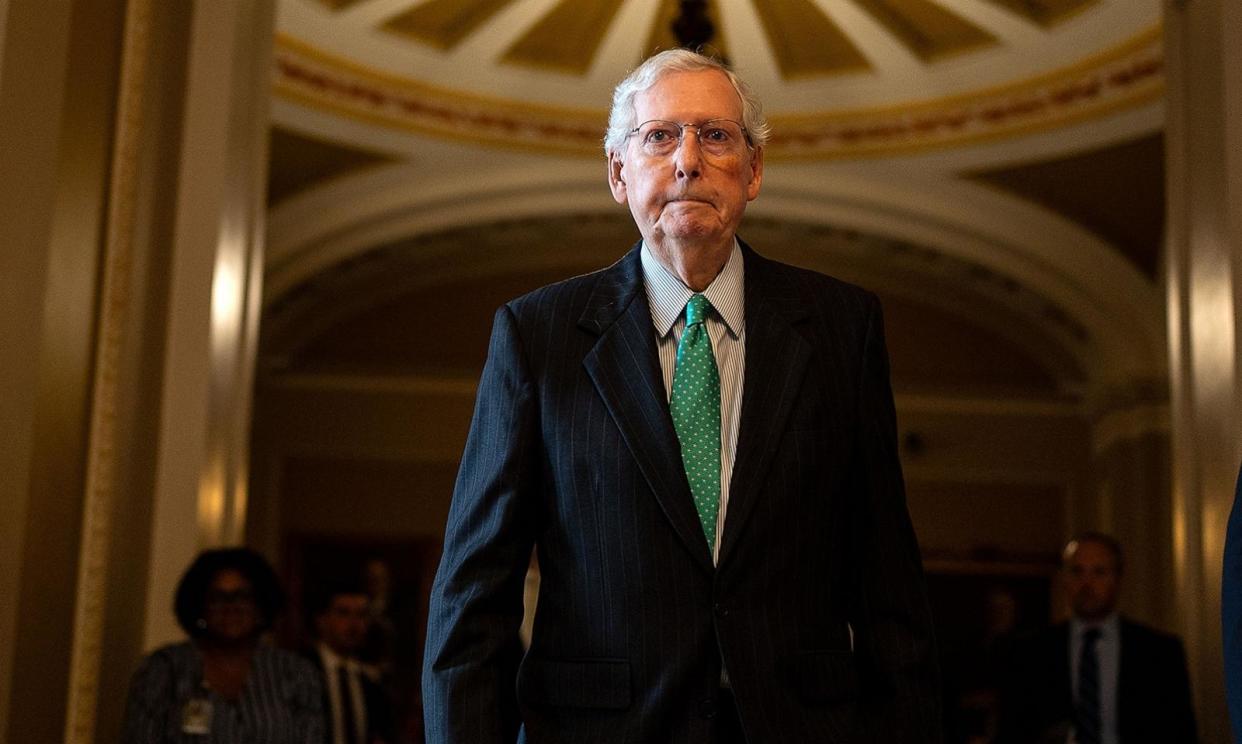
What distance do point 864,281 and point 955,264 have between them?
959 millimetres

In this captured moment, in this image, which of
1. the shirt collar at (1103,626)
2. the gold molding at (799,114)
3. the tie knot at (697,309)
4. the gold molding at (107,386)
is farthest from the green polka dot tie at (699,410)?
the gold molding at (799,114)

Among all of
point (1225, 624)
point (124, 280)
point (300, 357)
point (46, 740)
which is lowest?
point (46, 740)

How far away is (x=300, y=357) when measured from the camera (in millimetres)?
13672

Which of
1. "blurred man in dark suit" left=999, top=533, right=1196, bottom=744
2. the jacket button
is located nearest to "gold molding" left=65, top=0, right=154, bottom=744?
the jacket button

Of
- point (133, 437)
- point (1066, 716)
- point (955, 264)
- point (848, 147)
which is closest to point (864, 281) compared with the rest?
point (955, 264)

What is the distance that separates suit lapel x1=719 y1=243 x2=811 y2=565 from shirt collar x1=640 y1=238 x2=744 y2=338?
0.02 meters

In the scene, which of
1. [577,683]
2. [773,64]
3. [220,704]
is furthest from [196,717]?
[773,64]

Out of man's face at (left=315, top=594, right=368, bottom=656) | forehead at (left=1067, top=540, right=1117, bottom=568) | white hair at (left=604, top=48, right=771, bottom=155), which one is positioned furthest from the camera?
man's face at (left=315, top=594, right=368, bottom=656)

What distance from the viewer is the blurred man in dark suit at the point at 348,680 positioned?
6379mm

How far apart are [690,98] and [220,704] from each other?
2.89m

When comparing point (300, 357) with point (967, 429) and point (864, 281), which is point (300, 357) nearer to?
point (864, 281)

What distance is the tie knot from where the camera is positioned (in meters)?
2.27

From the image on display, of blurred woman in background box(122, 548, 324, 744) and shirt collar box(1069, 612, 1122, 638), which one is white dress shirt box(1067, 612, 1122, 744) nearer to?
shirt collar box(1069, 612, 1122, 638)

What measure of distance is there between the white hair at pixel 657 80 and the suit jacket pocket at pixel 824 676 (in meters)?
0.72
